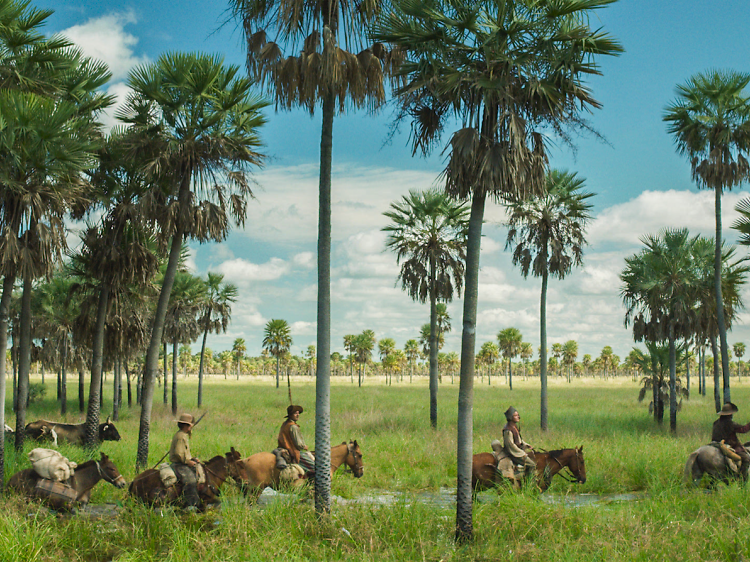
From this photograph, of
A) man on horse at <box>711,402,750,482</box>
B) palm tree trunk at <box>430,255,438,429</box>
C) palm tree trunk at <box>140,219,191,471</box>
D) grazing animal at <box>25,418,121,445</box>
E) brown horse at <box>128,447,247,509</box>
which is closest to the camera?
brown horse at <box>128,447,247,509</box>

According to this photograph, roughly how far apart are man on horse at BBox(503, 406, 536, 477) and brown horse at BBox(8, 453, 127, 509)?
7631 millimetres

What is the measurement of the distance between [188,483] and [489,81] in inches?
340

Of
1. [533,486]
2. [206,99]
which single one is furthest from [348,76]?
[533,486]

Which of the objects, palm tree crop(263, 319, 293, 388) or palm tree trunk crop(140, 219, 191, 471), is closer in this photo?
palm tree trunk crop(140, 219, 191, 471)

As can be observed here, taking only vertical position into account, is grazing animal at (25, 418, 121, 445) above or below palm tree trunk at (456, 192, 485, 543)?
below

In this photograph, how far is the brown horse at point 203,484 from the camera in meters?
9.85

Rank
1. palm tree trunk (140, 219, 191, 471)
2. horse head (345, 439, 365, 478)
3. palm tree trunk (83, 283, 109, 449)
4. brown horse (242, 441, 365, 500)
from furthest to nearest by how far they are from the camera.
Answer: palm tree trunk (83, 283, 109, 449)
palm tree trunk (140, 219, 191, 471)
horse head (345, 439, 365, 478)
brown horse (242, 441, 365, 500)

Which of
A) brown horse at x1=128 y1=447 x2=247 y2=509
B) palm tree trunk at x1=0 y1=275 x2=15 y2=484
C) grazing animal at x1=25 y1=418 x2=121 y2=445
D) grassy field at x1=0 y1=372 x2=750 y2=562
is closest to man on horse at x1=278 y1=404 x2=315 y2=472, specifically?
brown horse at x1=128 y1=447 x2=247 y2=509

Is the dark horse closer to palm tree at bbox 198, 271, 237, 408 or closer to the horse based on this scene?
the horse

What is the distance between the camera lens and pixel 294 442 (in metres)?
11.5

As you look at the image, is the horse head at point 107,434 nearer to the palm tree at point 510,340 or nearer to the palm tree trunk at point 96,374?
the palm tree trunk at point 96,374

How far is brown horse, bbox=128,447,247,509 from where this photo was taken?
9852mm

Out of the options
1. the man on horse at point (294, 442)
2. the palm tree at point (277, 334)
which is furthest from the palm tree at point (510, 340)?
the man on horse at point (294, 442)

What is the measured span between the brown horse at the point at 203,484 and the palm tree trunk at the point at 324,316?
1.84 meters
